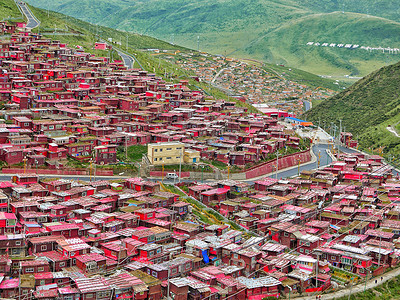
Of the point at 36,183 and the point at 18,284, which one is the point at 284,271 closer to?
the point at 18,284

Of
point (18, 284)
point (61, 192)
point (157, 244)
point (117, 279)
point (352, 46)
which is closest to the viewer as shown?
point (18, 284)

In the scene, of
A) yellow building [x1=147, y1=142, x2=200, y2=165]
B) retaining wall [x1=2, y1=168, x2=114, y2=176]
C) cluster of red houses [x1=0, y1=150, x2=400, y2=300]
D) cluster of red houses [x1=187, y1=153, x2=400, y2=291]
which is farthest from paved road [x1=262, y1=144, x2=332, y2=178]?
retaining wall [x1=2, y1=168, x2=114, y2=176]

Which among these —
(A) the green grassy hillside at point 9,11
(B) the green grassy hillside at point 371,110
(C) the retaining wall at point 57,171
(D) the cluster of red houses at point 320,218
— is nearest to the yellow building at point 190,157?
(D) the cluster of red houses at point 320,218

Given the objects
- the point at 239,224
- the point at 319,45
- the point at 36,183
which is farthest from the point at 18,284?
the point at 319,45

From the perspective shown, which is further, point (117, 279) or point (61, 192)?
point (61, 192)

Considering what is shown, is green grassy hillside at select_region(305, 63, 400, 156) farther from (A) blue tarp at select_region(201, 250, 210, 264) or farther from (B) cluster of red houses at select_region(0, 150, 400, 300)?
(A) blue tarp at select_region(201, 250, 210, 264)

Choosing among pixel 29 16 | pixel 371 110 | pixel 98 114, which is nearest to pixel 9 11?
pixel 29 16

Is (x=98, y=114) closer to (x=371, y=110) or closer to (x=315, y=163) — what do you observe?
(x=315, y=163)
